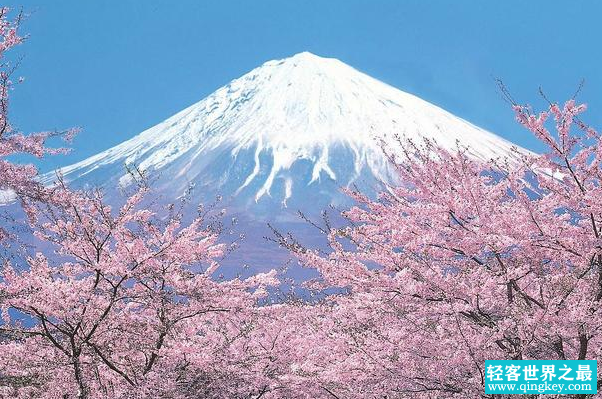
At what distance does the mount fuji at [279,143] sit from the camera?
139500 millimetres

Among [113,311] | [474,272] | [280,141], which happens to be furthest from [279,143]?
[474,272]

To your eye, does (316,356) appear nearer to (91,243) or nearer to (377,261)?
(377,261)

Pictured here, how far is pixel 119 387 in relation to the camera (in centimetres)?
733

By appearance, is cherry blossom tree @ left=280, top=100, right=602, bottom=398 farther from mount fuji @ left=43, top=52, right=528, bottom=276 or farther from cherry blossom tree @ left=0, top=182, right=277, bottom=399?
mount fuji @ left=43, top=52, right=528, bottom=276

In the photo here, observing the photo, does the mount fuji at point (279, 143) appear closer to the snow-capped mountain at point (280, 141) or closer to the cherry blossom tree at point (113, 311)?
the snow-capped mountain at point (280, 141)

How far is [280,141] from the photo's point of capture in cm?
17125

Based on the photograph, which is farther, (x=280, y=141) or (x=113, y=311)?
(x=280, y=141)

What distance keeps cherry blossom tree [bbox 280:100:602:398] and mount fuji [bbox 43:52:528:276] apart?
120m

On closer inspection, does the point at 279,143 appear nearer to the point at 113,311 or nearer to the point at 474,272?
the point at 113,311

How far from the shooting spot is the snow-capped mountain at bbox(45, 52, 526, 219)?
142000mm

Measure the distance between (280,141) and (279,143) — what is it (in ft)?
4.31

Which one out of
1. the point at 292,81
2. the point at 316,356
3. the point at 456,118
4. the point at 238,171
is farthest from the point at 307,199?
the point at 316,356

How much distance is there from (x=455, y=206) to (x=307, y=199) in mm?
134402

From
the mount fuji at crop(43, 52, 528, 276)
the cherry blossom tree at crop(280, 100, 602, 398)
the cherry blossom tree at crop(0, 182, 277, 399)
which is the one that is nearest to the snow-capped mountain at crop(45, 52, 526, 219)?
the mount fuji at crop(43, 52, 528, 276)
